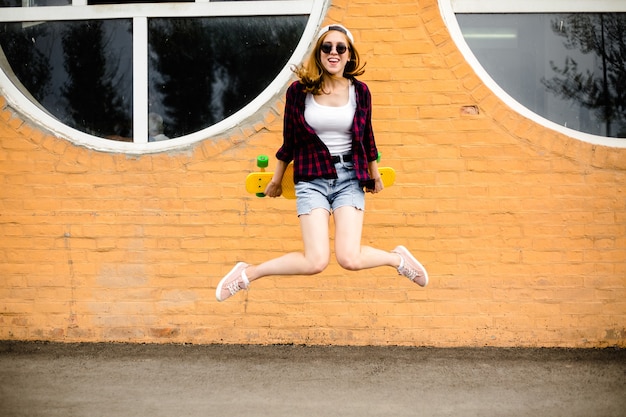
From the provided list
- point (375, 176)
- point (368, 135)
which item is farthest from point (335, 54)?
point (375, 176)

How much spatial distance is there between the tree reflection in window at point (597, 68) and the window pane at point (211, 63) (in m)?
1.89

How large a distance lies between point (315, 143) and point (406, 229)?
5.28 feet

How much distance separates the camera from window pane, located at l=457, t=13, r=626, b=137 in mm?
5215

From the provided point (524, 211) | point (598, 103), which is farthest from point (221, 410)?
point (598, 103)

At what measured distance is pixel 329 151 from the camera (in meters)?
3.79

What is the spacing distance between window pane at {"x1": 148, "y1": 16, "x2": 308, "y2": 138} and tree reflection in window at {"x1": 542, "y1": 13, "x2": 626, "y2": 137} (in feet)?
6.20

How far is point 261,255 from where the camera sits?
521 centimetres

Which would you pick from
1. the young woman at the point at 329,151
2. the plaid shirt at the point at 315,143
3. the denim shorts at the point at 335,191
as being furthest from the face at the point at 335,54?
the denim shorts at the point at 335,191

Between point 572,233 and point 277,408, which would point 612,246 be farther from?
point 277,408

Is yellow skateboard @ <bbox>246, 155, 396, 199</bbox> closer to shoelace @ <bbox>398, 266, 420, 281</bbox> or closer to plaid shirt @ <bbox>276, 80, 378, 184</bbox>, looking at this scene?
plaid shirt @ <bbox>276, 80, 378, 184</bbox>

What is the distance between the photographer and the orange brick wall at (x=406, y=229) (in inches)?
202

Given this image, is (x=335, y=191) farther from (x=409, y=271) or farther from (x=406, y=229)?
(x=406, y=229)

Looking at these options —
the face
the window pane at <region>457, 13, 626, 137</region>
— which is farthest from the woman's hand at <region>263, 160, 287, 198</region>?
the window pane at <region>457, 13, 626, 137</region>

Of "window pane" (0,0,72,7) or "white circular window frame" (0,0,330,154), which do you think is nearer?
"white circular window frame" (0,0,330,154)
